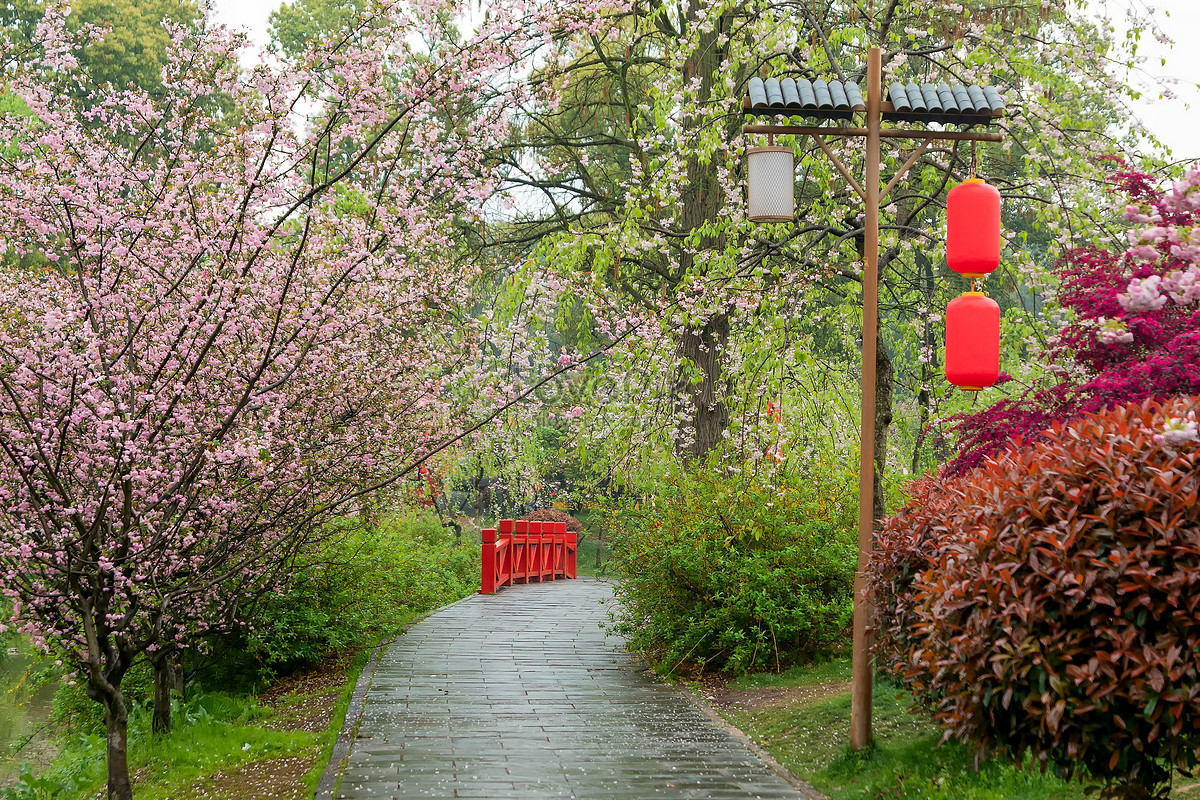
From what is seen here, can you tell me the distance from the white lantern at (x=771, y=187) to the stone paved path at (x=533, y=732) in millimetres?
3495

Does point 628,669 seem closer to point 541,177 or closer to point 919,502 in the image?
point 919,502

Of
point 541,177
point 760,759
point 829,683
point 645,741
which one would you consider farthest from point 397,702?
point 541,177

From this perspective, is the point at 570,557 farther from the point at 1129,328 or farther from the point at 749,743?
the point at 1129,328

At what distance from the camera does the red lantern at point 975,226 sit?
518 centimetres

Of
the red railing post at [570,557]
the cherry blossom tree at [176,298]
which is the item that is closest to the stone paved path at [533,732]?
the cherry blossom tree at [176,298]

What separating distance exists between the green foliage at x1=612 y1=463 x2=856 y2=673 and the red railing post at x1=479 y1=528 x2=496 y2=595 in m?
6.81

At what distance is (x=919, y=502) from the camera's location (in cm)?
572

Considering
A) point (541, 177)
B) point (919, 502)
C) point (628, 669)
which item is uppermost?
point (541, 177)

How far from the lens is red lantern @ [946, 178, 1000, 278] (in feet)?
17.0

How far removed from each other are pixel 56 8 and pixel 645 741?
18.6 feet

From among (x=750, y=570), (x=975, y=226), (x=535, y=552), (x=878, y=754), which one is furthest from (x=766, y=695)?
(x=535, y=552)

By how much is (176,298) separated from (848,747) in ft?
15.6

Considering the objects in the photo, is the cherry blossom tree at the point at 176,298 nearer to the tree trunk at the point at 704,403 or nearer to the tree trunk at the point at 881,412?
the tree trunk at the point at 881,412

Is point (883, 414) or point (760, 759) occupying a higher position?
point (883, 414)
